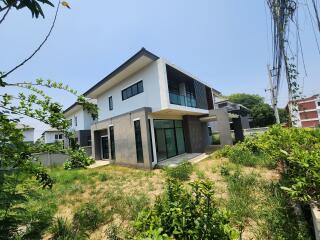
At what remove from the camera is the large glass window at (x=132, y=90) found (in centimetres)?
1472

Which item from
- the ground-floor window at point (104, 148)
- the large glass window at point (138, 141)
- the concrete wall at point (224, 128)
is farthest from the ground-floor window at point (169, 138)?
the ground-floor window at point (104, 148)

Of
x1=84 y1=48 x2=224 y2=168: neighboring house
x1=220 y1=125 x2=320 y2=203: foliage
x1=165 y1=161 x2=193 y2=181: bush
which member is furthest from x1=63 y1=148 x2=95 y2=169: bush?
x1=84 y1=48 x2=224 y2=168: neighboring house

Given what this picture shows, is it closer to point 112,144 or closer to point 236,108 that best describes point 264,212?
point 112,144

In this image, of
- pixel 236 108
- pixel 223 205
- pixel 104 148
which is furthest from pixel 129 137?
pixel 236 108

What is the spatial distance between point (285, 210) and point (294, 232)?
0.80 meters

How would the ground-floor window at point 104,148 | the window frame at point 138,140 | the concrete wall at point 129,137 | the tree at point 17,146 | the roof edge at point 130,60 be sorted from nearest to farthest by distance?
the tree at point 17,146 → the roof edge at point 130,60 → the concrete wall at point 129,137 → the window frame at point 138,140 → the ground-floor window at point 104,148

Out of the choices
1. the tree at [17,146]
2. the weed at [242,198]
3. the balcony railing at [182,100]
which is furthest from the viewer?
the balcony railing at [182,100]

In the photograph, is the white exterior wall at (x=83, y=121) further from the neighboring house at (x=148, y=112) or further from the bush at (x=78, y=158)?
the bush at (x=78, y=158)

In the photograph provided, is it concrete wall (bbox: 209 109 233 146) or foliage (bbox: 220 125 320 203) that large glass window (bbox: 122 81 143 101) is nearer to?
concrete wall (bbox: 209 109 233 146)

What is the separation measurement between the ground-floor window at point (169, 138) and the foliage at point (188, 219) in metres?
11.7

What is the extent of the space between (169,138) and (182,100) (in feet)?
10.9

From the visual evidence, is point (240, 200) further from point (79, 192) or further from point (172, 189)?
point (79, 192)

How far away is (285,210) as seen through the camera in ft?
14.2

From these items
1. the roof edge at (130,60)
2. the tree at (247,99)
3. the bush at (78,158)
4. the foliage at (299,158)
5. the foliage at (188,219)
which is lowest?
the foliage at (188,219)
